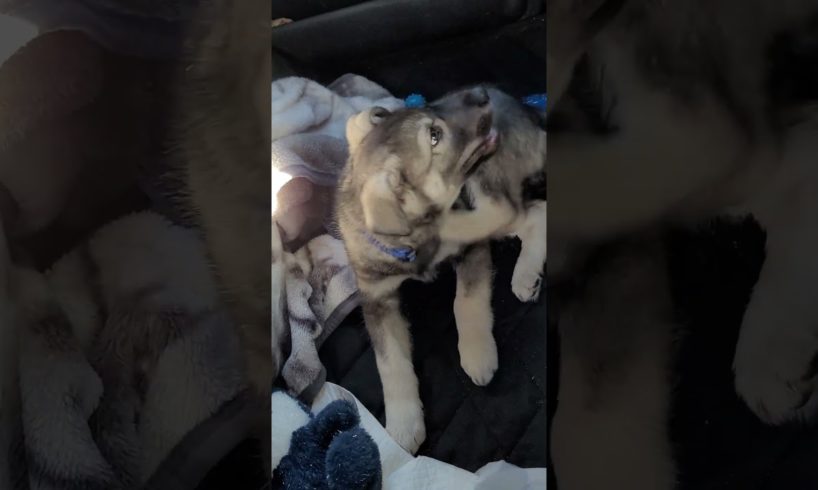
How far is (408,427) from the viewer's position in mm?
1058

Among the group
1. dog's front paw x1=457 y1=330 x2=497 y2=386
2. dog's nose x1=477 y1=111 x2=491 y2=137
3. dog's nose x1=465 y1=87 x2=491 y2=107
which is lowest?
dog's front paw x1=457 y1=330 x2=497 y2=386

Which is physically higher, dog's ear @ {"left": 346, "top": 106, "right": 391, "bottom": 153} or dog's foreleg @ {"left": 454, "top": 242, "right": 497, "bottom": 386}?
dog's ear @ {"left": 346, "top": 106, "right": 391, "bottom": 153}

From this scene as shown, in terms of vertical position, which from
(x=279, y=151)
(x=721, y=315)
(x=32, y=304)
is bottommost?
(x=32, y=304)

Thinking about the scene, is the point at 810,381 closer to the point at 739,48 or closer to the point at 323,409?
the point at 739,48

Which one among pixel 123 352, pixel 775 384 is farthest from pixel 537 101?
pixel 123 352

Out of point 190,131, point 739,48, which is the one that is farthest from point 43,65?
point 739,48

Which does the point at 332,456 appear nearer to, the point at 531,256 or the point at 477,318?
the point at 477,318

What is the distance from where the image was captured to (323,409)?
108cm

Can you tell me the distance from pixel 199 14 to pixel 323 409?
0.64 meters

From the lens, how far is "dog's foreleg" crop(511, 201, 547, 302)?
1044mm

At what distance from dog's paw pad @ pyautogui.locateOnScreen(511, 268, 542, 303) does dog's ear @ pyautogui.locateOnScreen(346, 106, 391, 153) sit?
1.00ft

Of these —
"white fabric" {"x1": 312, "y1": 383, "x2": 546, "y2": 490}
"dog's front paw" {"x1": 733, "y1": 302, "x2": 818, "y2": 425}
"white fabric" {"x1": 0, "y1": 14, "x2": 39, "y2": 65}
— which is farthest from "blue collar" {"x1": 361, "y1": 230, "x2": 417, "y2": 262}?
"white fabric" {"x1": 0, "y1": 14, "x2": 39, "y2": 65}

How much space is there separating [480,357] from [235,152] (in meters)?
0.49

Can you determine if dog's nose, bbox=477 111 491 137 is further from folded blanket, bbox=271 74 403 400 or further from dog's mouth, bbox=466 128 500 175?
folded blanket, bbox=271 74 403 400
